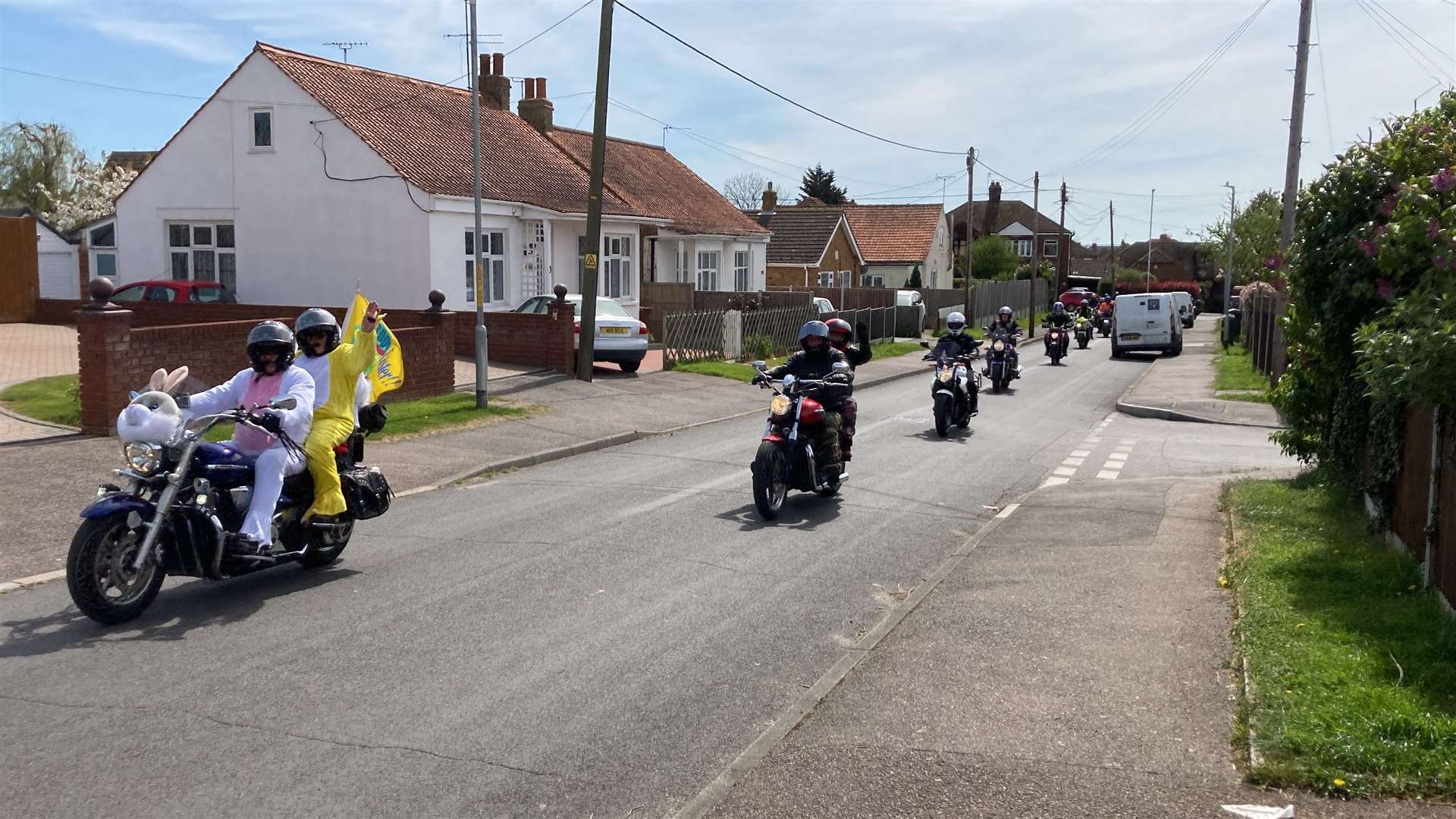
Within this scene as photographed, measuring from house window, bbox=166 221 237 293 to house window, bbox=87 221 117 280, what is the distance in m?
4.43

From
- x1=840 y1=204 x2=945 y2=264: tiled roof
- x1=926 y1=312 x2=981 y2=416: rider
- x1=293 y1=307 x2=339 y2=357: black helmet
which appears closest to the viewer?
x1=293 y1=307 x2=339 y2=357: black helmet

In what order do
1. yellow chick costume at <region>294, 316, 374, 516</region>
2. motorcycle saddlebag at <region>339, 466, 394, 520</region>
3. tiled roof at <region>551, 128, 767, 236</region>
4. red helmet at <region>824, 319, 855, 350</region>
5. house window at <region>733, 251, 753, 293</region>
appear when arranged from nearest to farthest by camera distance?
yellow chick costume at <region>294, 316, 374, 516</region>
motorcycle saddlebag at <region>339, 466, 394, 520</region>
red helmet at <region>824, 319, 855, 350</region>
tiled roof at <region>551, 128, 767, 236</region>
house window at <region>733, 251, 753, 293</region>

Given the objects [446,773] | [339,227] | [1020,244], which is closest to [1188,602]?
[446,773]

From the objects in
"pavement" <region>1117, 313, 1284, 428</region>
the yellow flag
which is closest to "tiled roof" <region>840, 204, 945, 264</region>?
"pavement" <region>1117, 313, 1284, 428</region>

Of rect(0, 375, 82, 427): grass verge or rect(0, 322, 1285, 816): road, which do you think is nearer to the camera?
rect(0, 322, 1285, 816): road

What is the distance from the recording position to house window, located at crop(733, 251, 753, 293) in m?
44.1

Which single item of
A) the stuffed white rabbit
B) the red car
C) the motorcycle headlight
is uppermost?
the red car

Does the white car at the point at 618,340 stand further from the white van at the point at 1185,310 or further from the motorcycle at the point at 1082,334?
the white van at the point at 1185,310

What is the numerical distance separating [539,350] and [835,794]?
18640 millimetres

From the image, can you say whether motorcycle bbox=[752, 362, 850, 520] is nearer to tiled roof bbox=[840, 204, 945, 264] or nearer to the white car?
the white car

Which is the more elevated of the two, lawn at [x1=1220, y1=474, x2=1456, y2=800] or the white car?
the white car

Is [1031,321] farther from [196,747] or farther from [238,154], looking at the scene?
[196,747]

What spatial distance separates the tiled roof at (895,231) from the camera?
6806 centimetres

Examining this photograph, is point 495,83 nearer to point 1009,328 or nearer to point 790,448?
point 1009,328
